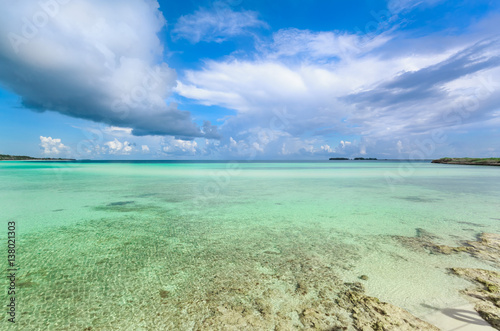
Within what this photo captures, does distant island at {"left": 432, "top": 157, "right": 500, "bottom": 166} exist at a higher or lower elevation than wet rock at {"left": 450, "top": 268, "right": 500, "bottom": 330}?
higher

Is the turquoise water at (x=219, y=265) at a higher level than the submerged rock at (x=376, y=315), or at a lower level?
lower

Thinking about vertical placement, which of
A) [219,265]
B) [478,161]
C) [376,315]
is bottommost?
[219,265]

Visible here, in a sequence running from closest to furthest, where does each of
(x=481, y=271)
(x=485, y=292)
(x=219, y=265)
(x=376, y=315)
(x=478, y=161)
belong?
(x=376, y=315) < (x=485, y=292) < (x=481, y=271) < (x=219, y=265) < (x=478, y=161)

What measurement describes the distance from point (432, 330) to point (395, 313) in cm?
48

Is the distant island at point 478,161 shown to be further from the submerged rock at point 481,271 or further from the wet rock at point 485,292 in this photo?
the wet rock at point 485,292

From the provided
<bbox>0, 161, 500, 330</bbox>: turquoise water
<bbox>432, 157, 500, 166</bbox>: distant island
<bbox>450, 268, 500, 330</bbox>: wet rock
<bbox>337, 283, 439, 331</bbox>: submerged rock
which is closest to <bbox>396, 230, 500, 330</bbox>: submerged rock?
<bbox>450, 268, 500, 330</bbox>: wet rock

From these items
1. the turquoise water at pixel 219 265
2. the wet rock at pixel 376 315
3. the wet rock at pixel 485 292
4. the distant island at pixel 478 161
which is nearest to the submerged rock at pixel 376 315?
the wet rock at pixel 376 315

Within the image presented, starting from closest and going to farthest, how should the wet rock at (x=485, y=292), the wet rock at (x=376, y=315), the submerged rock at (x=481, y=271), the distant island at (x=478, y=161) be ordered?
the wet rock at (x=376, y=315) → the wet rock at (x=485, y=292) → the submerged rock at (x=481, y=271) → the distant island at (x=478, y=161)

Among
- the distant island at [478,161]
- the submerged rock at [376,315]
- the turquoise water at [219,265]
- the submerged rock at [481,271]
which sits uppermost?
the distant island at [478,161]

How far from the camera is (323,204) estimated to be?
1322cm

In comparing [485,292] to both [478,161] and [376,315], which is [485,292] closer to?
[376,315]

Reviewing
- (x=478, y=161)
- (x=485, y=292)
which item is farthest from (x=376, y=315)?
(x=478, y=161)

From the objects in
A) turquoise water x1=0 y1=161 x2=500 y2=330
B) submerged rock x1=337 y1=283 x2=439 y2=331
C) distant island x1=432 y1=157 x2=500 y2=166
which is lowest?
turquoise water x1=0 y1=161 x2=500 y2=330

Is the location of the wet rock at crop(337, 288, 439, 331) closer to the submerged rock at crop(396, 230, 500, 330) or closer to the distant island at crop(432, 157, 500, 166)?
the submerged rock at crop(396, 230, 500, 330)
